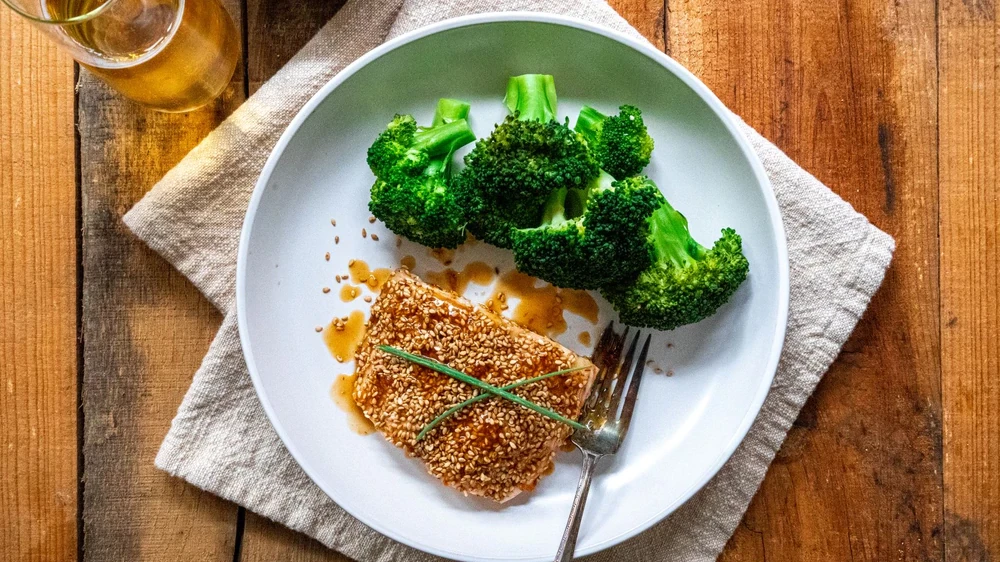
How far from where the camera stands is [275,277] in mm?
2812

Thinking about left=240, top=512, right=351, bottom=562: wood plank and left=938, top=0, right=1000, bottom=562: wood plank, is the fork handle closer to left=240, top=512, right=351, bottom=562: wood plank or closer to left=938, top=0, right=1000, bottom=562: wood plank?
left=240, top=512, right=351, bottom=562: wood plank

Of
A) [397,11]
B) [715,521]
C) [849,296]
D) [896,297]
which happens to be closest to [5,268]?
[397,11]

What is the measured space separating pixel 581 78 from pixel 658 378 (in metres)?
1.20

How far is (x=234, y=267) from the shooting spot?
2.87 metres

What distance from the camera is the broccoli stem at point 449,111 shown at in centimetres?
275

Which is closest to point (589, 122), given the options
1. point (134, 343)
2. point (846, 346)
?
point (846, 346)

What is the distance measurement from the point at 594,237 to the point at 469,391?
2.46 ft

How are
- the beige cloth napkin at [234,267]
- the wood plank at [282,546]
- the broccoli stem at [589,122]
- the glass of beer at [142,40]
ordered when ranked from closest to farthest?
the glass of beer at [142,40] → the broccoli stem at [589,122] → the beige cloth napkin at [234,267] → the wood plank at [282,546]

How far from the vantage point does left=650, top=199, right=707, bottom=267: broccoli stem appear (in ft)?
8.65

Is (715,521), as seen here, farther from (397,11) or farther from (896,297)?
(397,11)

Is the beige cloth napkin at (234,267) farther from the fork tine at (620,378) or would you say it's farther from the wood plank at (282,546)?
the fork tine at (620,378)

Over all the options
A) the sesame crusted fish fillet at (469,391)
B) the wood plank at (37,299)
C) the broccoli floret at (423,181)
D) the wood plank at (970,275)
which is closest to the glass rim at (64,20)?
the wood plank at (37,299)

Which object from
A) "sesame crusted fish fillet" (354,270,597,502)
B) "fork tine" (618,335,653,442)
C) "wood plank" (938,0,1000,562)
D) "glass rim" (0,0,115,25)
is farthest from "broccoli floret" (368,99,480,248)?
"wood plank" (938,0,1000,562)

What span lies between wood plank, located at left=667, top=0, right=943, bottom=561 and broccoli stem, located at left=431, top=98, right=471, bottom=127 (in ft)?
2.90
